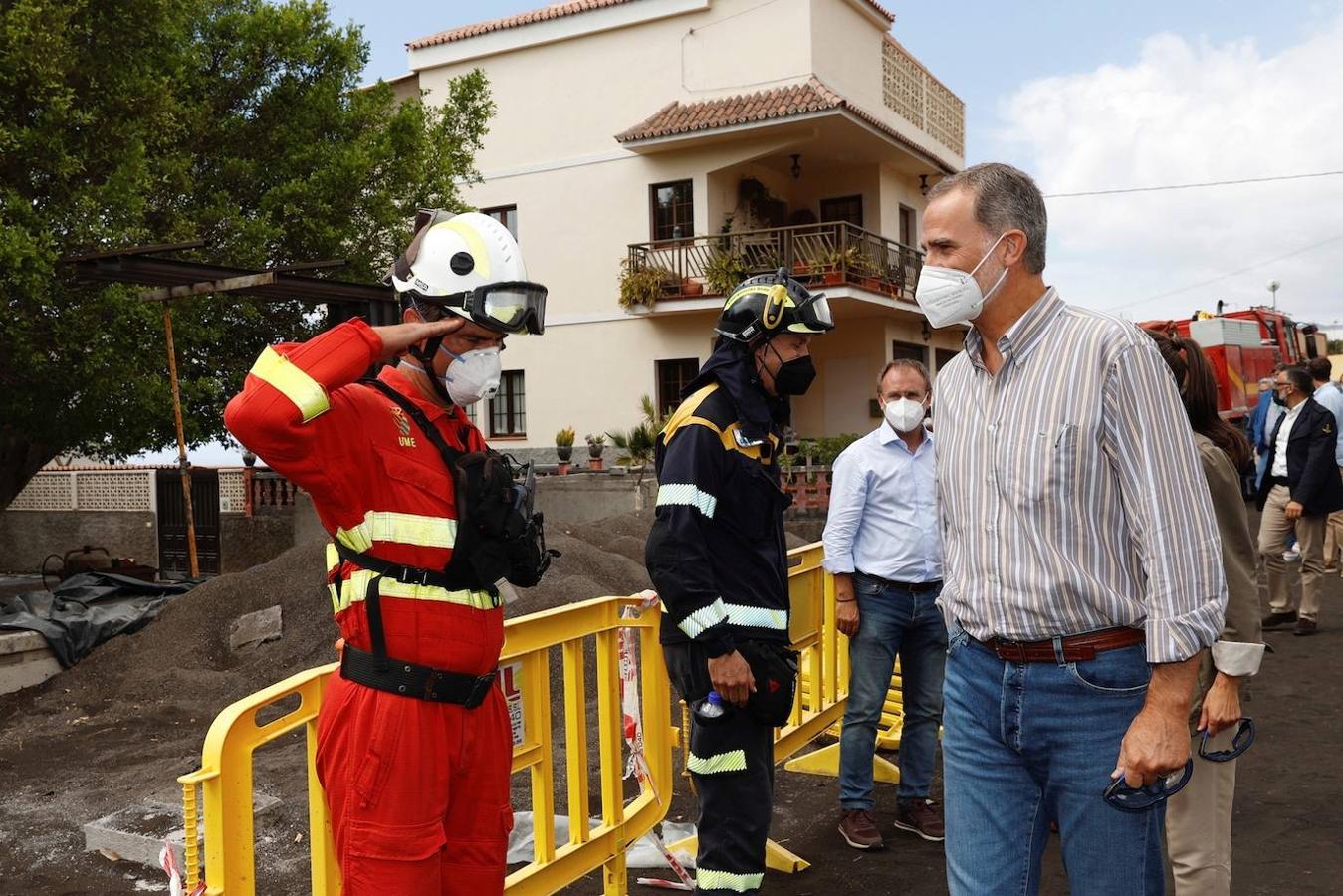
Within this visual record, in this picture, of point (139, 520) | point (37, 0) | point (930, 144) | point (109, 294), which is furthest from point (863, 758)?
Result: point (930, 144)

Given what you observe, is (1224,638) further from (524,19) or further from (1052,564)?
(524,19)

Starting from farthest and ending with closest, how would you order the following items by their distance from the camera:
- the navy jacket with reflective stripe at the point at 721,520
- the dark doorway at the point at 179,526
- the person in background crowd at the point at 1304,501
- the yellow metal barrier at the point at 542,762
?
1. the dark doorway at the point at 179,526
2. the person in background crowd at the point at 1304,501
3. the navy jacket with reflective stripe at the point at 721,520
4. the yellow metal barrier at the point at 542,762

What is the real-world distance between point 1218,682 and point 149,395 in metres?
12.8

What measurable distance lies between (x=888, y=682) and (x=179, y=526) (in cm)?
1851

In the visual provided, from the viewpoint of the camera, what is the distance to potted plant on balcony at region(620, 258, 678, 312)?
77.0ft

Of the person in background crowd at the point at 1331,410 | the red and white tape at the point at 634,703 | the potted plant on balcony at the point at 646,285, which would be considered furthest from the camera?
the potted plant on balcony at the point at 646,285

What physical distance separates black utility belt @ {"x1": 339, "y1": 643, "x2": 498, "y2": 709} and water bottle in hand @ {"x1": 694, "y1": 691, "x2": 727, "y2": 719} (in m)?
1.13

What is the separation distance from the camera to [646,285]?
23.5m

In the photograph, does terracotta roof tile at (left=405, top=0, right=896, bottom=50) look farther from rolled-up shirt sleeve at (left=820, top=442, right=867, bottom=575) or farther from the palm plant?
rolled-up shirt sleeve at (left=820, top=442, right=867, bottom=575)

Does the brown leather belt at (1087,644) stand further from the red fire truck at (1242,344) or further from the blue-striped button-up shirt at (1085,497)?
the red fire truck at (1242,344)

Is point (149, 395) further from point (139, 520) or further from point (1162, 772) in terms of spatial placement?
point (1162, 772)

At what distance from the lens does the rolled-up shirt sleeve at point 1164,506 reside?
91.0 inches

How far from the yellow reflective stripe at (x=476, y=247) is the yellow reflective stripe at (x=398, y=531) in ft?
2.15

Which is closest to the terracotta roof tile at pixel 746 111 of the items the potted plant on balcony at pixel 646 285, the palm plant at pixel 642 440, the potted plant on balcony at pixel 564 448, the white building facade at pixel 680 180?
the white building facade at pixel 680 180
